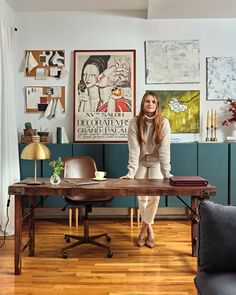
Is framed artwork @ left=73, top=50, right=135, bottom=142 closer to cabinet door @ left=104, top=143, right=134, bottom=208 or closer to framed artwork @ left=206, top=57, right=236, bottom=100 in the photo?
cabinet door @ left=104, top=143, right=134, bottom=208

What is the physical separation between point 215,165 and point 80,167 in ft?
5.48

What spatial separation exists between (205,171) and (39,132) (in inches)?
86.4

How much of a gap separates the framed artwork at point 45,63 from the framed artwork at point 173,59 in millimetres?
1169

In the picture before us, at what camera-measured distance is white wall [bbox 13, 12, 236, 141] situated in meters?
4.70

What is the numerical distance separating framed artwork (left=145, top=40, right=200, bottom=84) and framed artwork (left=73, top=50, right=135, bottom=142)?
254mm

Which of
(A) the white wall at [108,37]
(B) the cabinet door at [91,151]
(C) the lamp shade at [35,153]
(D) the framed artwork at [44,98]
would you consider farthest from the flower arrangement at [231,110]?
(C) the lamp shade at [35,153]

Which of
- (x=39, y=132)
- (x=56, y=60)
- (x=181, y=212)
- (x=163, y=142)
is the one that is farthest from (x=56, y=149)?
(x=181, y=212)

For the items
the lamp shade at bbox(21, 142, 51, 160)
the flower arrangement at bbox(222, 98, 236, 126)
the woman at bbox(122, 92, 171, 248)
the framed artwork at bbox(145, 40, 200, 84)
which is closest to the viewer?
the lamp shade at bbox(21, 142, 51, 160)

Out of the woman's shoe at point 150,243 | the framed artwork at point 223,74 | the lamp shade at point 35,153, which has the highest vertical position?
the framed artwork at point 223,74

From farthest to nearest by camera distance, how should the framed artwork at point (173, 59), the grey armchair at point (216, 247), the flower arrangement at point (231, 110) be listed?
the framed artwork at point (173, 59)
the flower arrangement at point (231, 110)
the grey armchair at point (216, 247)

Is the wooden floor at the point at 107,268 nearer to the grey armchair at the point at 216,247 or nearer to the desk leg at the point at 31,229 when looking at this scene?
the desk leg at the point at 31,229

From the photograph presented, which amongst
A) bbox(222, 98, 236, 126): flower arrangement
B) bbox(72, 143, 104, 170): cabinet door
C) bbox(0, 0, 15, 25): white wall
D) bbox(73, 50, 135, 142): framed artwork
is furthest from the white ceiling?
bbox(72, 143, 104, 170): cabinet door

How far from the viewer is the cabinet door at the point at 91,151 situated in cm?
443

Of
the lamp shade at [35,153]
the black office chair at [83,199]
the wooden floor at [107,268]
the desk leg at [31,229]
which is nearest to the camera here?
the wooden floor at [107,268]
